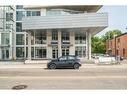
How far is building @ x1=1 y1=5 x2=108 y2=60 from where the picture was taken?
153ft

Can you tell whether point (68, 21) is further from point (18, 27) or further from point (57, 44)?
point (18, 27)

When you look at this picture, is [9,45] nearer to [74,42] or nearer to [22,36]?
[22,36]

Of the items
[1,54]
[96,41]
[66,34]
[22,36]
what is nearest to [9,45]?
[1,54]

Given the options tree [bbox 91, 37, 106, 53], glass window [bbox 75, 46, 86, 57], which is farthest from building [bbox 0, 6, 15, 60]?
tree [bbox 91, 37, 106, 53]

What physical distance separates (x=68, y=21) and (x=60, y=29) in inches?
123

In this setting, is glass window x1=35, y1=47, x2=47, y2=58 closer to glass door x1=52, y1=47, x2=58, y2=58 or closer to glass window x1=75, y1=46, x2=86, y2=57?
glass door x1=52, y1=47, x2=58, y2=58

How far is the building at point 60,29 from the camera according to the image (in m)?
46.5

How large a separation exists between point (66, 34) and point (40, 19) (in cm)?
1017

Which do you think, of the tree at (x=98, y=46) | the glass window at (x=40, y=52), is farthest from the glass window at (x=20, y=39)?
the tree at (x=98, y=46)

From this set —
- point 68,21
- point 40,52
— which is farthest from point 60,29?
point 40,52

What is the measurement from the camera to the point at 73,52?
181 feet

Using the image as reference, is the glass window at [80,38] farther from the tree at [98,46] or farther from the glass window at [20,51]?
the tree at [98,46]

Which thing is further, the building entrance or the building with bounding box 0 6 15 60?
the building entrance
